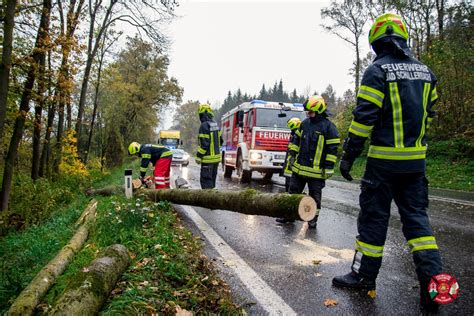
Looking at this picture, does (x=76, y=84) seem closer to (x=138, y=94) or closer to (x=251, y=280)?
(x=251, y=280)

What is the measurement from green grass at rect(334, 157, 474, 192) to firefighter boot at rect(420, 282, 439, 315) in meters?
9.73

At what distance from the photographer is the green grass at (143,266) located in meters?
2.63

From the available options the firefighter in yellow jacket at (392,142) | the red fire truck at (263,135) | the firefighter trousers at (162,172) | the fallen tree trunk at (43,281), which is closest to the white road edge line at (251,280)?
the firefighter in yellow jacket at (392,142)

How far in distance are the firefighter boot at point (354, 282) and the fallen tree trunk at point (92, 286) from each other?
197cm

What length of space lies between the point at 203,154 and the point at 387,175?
5041mm

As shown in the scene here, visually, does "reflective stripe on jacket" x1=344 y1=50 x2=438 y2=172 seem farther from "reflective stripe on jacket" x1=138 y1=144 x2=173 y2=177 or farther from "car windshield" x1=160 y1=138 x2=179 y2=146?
"car windshield" x1=160 y1=138 x2=179 y2=146

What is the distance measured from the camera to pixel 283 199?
3.67 m

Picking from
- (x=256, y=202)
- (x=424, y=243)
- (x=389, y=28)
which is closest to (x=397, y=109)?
(x=389, y=28)

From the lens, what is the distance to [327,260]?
393 centimetres

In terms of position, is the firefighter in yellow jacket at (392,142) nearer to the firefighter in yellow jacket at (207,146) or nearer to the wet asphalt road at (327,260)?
the wet asphalt road at (327,260)

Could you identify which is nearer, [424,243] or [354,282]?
[424,243]

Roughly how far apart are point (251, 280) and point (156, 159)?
5.77m

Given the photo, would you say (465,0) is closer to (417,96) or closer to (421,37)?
(421,37)

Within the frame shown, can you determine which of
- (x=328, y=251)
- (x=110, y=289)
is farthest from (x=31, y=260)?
(x=328, y=251)
